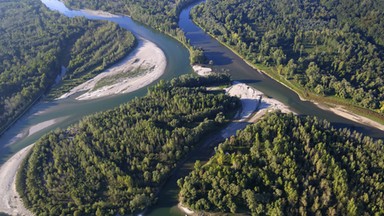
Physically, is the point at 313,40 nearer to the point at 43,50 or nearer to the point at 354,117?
the point at 354,117

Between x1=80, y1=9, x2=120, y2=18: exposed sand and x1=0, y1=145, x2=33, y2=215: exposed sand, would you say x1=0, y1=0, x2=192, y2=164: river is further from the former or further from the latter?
x1=80, y1=9, x2=120, y2=18: exposed sand

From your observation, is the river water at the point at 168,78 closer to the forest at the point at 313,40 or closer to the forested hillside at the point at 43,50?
the forest at the point at 313,40

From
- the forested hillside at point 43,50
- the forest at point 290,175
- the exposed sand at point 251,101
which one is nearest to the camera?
the forest at point 290,175

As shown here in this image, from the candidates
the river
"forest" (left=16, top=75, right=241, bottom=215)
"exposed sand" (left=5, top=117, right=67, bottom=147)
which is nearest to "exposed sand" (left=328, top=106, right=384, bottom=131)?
"forest" (left=16, top=75, right=241, bottom=215)

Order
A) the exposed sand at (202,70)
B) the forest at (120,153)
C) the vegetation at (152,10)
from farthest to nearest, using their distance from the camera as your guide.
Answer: the vegetation at (152,10) < the exposed sand at (202,70) < the forest at (120,153)

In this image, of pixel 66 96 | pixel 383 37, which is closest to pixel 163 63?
pixel 66 96

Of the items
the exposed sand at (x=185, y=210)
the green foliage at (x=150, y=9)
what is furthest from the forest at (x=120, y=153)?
the green foliage at (x=150, y=9)

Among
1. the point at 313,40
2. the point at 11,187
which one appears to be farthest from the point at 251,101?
the point at 11,187
